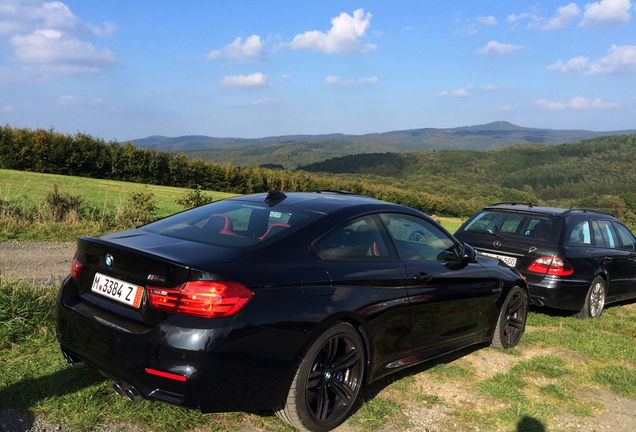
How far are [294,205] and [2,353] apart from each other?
2.56m

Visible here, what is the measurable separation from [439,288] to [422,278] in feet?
0.84

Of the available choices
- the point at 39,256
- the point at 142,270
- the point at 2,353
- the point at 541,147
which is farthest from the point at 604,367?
the point at 541,147

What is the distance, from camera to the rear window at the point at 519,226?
6461 millimetres

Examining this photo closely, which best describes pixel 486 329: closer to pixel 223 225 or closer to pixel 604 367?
pixel 604 367

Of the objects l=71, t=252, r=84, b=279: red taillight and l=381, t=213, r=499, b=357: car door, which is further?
l=381, t=213, r=499, b=357: car door

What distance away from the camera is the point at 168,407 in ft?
10.0

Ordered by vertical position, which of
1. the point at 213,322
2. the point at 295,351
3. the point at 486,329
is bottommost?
the point at 486,329

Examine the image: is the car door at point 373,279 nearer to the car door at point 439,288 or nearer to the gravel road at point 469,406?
the car door at point 439,288

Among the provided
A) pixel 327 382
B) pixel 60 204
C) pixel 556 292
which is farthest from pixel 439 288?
pixel 60 204

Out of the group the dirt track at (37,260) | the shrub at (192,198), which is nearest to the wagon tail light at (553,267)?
the dirt track at (37,260)

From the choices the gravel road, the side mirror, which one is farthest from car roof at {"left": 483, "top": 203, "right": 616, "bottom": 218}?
the side mirror

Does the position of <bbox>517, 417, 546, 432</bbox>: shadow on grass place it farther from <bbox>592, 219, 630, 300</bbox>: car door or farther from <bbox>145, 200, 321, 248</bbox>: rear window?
<bbox>592, 219, 630, 300</bbox>: car door

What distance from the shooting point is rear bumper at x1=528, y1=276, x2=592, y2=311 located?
20.0 ft

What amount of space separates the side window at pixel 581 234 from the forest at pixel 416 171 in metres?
5.97
